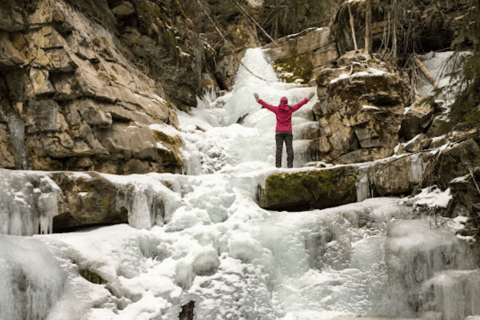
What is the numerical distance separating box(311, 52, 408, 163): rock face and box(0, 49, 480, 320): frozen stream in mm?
2224

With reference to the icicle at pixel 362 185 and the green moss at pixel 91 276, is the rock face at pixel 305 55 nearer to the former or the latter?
the icicle at pixel 362 185

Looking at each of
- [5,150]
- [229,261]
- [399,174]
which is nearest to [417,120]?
[399,174]

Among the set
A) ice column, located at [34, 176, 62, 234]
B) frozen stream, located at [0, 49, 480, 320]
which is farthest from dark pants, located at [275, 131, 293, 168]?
ice column, located at [34, 176, 62, 234]

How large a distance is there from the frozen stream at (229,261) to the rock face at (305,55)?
850cm

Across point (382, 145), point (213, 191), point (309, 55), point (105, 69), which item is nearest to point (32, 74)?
point (105, 69)

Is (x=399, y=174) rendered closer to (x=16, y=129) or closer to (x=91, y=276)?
(x=91, y=276)

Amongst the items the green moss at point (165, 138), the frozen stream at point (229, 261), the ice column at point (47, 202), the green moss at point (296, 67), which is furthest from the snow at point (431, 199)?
the green moss at point (296, 67)

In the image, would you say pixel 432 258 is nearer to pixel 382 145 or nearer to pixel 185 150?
pixel 382 145

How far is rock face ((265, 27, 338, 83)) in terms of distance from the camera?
45.9 ft

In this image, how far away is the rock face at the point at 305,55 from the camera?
14.0 metres

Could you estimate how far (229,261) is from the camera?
543cm

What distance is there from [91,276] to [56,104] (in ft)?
13.3

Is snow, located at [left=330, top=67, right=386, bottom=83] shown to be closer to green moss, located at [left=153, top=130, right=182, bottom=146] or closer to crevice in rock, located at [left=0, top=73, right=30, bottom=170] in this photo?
green moss, located at [left=153, top=130, right=182, bottom=146]

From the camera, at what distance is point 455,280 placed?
477 cm
